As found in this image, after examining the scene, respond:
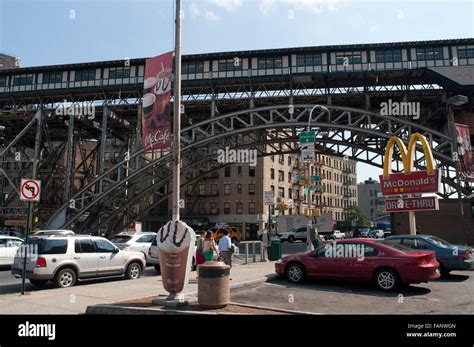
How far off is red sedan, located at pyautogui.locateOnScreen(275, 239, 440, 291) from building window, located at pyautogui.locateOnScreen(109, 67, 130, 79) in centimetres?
3146

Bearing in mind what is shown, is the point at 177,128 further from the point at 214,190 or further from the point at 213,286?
the point at 214,190

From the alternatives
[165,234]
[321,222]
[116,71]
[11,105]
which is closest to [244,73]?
[116,71]

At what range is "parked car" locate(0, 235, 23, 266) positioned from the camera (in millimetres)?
18875

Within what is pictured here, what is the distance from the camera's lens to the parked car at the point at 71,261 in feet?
41.4

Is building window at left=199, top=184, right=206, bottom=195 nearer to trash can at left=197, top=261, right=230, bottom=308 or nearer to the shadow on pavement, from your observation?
the shadow on pavement

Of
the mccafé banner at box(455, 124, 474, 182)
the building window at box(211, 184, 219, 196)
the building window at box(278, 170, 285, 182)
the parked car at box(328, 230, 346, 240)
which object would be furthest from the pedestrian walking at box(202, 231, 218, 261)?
the building window at box(278, 170, 285, 182)

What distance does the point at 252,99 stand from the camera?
36.1 metres

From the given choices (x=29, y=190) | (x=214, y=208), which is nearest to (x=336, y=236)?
(x=214, y=208)

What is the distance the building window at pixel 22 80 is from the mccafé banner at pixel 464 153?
41033 mm

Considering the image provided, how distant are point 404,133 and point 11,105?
40.8 metres

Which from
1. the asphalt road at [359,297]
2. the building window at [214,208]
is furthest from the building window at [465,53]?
the building window at [214,208]

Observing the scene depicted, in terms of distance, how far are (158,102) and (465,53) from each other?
33153 millimetres

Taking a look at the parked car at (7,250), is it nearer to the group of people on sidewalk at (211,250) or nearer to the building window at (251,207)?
the group of people on sidewalk at (211,250)

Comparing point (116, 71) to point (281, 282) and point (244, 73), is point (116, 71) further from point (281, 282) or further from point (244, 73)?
point (281, 282)
